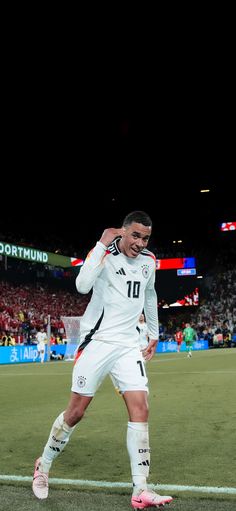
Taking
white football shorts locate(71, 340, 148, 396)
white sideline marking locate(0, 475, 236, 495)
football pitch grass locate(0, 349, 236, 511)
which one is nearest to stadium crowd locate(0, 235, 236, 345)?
football pitch grass locate(0, 349, 236, 511)

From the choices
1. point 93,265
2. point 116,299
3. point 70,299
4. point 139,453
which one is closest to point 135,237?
point 93,265

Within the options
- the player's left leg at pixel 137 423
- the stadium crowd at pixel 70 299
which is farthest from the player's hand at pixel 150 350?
the stadium crowd at pixel 70 299

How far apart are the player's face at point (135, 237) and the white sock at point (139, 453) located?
1323 mm

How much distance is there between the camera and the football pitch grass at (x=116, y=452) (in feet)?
15.7

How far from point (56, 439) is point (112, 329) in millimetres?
976

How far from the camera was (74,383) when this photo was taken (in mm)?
4961

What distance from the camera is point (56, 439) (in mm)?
5020

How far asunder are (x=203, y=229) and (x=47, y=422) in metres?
67.7

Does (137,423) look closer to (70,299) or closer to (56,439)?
(56,439)

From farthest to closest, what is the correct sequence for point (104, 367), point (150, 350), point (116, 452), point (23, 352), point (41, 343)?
1. point (23, 352)
2. point (41, 343)
3. point (116, 452)
4. point (150, 350)
5. point (104, 367)

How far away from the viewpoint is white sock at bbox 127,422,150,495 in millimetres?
4551

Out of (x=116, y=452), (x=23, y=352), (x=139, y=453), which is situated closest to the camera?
(x=139, y=453)

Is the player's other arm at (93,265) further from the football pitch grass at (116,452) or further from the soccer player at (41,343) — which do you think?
the soccer player at (41,343)

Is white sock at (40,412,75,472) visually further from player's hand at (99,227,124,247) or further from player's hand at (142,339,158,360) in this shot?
player's hand at (99,227,124,247)
